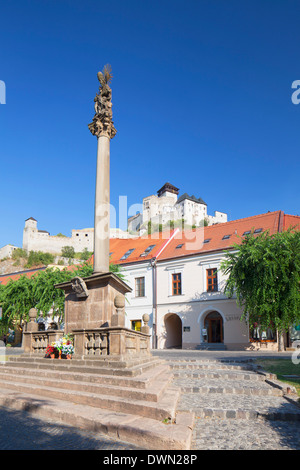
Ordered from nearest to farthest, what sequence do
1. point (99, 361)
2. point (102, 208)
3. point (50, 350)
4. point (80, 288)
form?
point (99, 361), point (50, 350), point (80, 288), point (102, 208)

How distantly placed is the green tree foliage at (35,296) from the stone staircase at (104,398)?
18.7 metres

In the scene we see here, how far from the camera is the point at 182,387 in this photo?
9359 mm

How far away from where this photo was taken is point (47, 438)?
5.41m

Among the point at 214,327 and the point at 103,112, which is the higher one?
the point at 103,112

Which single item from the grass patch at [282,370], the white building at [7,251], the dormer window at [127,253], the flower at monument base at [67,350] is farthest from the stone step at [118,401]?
the white building at [7,251]

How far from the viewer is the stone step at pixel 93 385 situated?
6.94 m

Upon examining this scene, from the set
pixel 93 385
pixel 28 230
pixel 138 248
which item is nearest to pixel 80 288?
pixel 93 385

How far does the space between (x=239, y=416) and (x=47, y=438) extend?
3650 mm

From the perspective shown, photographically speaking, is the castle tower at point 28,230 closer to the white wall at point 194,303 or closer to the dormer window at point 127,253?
the dormer window at point 127,253

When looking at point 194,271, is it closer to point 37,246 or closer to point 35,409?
point 35,409

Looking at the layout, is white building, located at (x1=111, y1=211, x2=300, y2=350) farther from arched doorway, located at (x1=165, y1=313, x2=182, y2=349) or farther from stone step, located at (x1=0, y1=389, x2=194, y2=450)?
stone step, located at (x1=0, y1=389, x2=194, y2=450)

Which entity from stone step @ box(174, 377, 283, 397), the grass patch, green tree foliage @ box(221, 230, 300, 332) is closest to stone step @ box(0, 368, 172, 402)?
stone step @ box(174, 377, 283, 397)

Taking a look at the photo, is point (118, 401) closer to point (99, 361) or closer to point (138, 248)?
point (99, 361)
